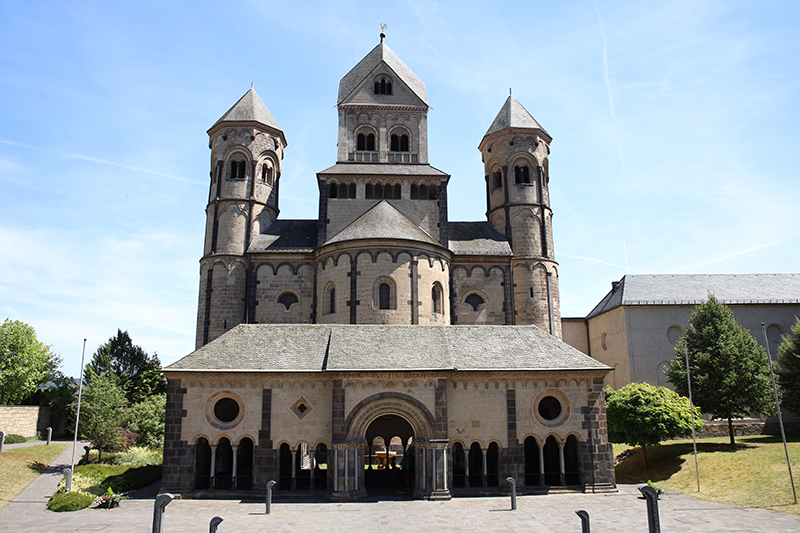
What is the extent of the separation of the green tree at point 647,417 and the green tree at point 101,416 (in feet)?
98.5

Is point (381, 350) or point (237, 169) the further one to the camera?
point (237, 169)

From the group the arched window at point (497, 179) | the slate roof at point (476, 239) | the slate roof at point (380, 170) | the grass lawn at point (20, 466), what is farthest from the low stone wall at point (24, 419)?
the arched window at point (497, 179)

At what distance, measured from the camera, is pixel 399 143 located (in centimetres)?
4512

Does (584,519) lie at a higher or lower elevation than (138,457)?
higher

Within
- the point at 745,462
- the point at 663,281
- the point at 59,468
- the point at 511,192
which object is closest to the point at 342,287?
the point at 511,192

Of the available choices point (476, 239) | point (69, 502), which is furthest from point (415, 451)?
point (476, 239)

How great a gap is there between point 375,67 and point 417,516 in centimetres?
3784

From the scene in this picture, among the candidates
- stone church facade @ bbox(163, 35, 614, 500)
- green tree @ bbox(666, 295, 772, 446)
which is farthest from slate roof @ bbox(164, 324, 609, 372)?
green tree @ bbox(666, 295, 772, 446)

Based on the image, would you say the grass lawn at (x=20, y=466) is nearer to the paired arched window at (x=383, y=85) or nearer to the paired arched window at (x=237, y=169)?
the paired arched window at (x=237, y=169)

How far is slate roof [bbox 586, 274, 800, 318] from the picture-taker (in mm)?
44594

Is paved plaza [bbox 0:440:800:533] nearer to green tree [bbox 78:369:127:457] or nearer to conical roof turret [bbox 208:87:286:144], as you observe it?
green tree [bbox 78:369:127:457]

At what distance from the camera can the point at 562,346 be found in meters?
27.0

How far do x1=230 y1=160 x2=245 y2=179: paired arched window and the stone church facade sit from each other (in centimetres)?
11

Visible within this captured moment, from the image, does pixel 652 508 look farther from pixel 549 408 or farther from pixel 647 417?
pixel 647 417
